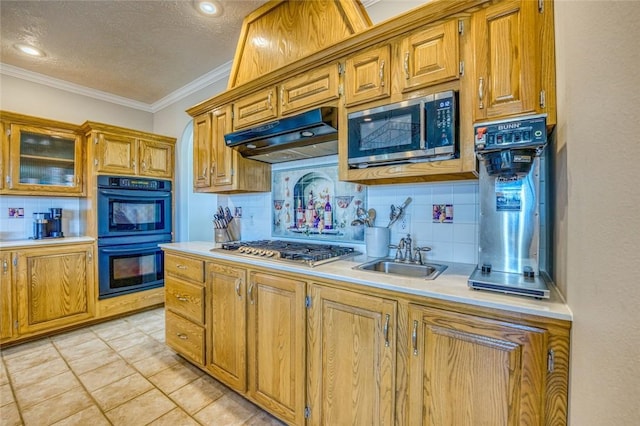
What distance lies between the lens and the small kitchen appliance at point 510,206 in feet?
3.28

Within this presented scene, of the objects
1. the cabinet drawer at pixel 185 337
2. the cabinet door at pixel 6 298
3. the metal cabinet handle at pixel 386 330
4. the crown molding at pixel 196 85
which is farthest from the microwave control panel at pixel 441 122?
the cabinet door at pixel 6 298

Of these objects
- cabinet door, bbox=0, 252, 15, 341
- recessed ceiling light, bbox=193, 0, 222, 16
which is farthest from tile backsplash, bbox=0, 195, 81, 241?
recessed ceiling light, bbox=193, 0, 222, 16

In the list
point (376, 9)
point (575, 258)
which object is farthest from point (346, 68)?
point (575, 258)

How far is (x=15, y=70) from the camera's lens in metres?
3.03

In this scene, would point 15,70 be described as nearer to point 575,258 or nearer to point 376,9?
point 376,9

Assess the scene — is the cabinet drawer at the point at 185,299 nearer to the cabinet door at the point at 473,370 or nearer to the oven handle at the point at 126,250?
the oven handle at the point at 126,250

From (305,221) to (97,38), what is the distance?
2550 mm

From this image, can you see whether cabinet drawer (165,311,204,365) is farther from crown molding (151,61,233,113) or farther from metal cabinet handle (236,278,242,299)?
crown molding (151,61,233,113)

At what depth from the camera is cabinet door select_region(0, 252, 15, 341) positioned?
2.51m

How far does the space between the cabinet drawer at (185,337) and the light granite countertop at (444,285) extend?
825 millimetres

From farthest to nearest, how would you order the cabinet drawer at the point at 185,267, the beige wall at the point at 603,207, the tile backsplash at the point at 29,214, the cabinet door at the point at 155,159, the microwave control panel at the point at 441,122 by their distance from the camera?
1. the cabinet door at the point at 155,159
2. the tile backsplash at the point at 29,214
3. the cabinet drawer at the point at 185,267
4. the microwave control panel at the point at 441,122
5. the beige wall at the point at 603,207

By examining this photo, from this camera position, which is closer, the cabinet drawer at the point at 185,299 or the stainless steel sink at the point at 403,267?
the stainless steel sink at the point at 403,267

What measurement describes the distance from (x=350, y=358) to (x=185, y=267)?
153 centimetres

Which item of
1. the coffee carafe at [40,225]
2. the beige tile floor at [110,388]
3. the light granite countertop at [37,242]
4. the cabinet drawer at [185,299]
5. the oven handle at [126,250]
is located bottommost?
the beige tile floor at [110,388]
